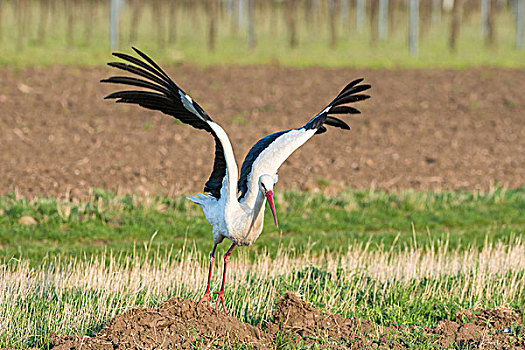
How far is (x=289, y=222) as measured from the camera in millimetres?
11742

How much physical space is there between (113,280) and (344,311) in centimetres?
246

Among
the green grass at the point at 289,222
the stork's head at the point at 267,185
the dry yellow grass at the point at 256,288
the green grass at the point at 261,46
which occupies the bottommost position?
the dry yellow grass at the point at 256,288

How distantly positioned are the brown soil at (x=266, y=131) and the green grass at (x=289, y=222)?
1107mm

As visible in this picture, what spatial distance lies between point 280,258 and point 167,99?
3.68 metres

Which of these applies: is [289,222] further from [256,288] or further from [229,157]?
[229,157]

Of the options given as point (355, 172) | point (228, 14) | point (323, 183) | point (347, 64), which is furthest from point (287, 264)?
point (228, 14)

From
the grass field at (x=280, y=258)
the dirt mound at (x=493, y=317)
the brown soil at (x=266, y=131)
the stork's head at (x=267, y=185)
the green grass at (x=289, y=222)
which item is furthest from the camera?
the brown soil at (x=266, y=131)

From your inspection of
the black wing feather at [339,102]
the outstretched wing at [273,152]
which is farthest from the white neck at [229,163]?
the black wing feather at [339,102]

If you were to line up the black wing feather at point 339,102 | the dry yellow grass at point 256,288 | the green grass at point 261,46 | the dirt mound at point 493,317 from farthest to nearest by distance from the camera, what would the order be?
the green grass at point 261,46
the dirt mound at point 493,317
the dry yellow grass at point 256,288
the black wing feather at point 339,102

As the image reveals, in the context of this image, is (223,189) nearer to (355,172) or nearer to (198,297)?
(198,297)

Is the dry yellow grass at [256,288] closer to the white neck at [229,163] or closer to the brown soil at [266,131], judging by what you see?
the white neck at [229,163]

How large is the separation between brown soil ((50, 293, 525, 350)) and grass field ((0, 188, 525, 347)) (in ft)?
1.59

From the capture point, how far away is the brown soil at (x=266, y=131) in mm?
14453

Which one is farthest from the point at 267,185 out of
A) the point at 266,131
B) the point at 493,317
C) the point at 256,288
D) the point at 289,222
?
the point at 266,131
